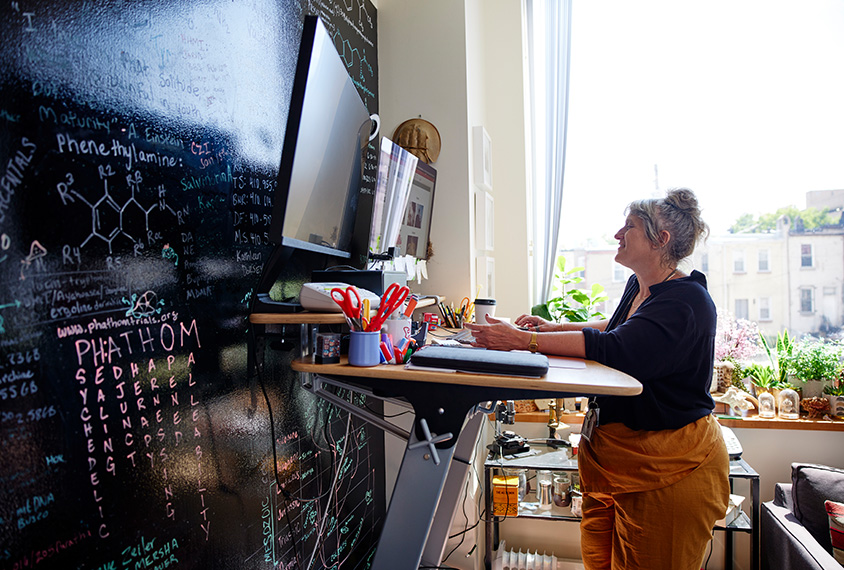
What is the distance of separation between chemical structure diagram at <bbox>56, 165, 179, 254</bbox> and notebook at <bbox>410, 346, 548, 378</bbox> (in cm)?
63

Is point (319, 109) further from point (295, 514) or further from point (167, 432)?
point (295, 514)

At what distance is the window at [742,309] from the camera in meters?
3.05

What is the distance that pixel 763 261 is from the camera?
120 inches

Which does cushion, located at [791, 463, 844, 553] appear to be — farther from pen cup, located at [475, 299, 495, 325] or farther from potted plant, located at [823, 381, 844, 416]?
pen cup, located at [475, 299, 495, 325]

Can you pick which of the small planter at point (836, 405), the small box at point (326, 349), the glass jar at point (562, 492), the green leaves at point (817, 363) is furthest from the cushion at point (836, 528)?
the small box at point (326, 349)

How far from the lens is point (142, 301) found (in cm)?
103

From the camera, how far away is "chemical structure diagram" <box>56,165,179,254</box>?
0.89 metres

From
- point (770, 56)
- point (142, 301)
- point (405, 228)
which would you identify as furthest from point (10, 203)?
point (770, 56)

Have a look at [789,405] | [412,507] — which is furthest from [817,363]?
[412,507]

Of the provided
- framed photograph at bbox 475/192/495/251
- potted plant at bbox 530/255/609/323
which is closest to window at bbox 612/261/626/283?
potted plant at bbox 530/255/609/323

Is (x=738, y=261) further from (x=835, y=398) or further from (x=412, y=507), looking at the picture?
(x=412, y=507)

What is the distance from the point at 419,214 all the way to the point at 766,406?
2072 mm

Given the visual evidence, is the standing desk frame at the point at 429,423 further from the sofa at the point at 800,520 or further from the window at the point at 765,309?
the window at the point at 765,309

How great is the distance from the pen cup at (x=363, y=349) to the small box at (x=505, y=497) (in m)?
1.50
